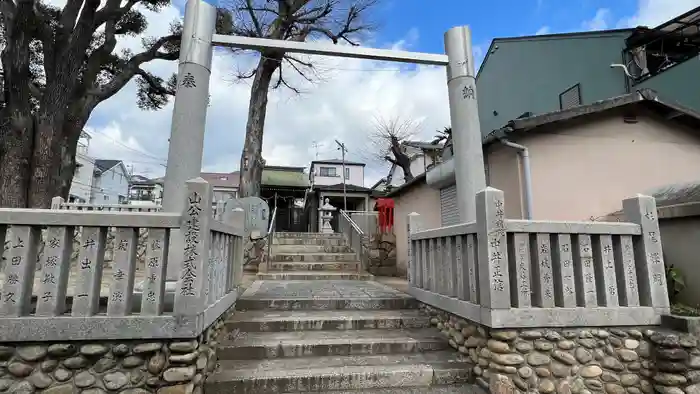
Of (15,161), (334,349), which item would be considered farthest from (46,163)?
(334,349)

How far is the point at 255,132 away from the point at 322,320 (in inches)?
331

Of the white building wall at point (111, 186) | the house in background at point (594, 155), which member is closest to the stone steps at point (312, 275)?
the house in background at point (594, 155)

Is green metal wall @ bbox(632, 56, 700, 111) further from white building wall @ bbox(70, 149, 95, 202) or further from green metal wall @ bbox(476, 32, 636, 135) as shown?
white building wall @ bbox(70, 149, 95, 202)

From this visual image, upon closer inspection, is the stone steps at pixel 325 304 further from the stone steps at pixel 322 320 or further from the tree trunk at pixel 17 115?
the tree trunk at pixel 17 115

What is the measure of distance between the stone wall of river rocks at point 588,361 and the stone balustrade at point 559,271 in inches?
5.1

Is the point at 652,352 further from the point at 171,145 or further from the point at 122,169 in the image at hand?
the point at 122,169

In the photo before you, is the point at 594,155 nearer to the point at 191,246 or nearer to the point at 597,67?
the point at 597,67

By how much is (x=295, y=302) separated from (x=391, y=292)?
172cm

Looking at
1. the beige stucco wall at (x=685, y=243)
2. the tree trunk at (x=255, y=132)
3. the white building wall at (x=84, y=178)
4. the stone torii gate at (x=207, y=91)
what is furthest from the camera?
the white building wall at (x=84, y=178)

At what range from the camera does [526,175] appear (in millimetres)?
5746

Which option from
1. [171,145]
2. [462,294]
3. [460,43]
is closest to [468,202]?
[462,294]

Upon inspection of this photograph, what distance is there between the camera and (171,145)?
421cm

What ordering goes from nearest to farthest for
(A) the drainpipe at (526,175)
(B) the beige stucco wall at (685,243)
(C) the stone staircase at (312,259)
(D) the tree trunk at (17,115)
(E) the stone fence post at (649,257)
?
(E) the stone fence post at (649,257), (B) the beige stucco wall at (685,243), (A) the drainpipe at (526,175), (D) the tree trunk at (17,115), (C) the stone staircase at (312,259)

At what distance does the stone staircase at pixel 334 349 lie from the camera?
322 centimetres
